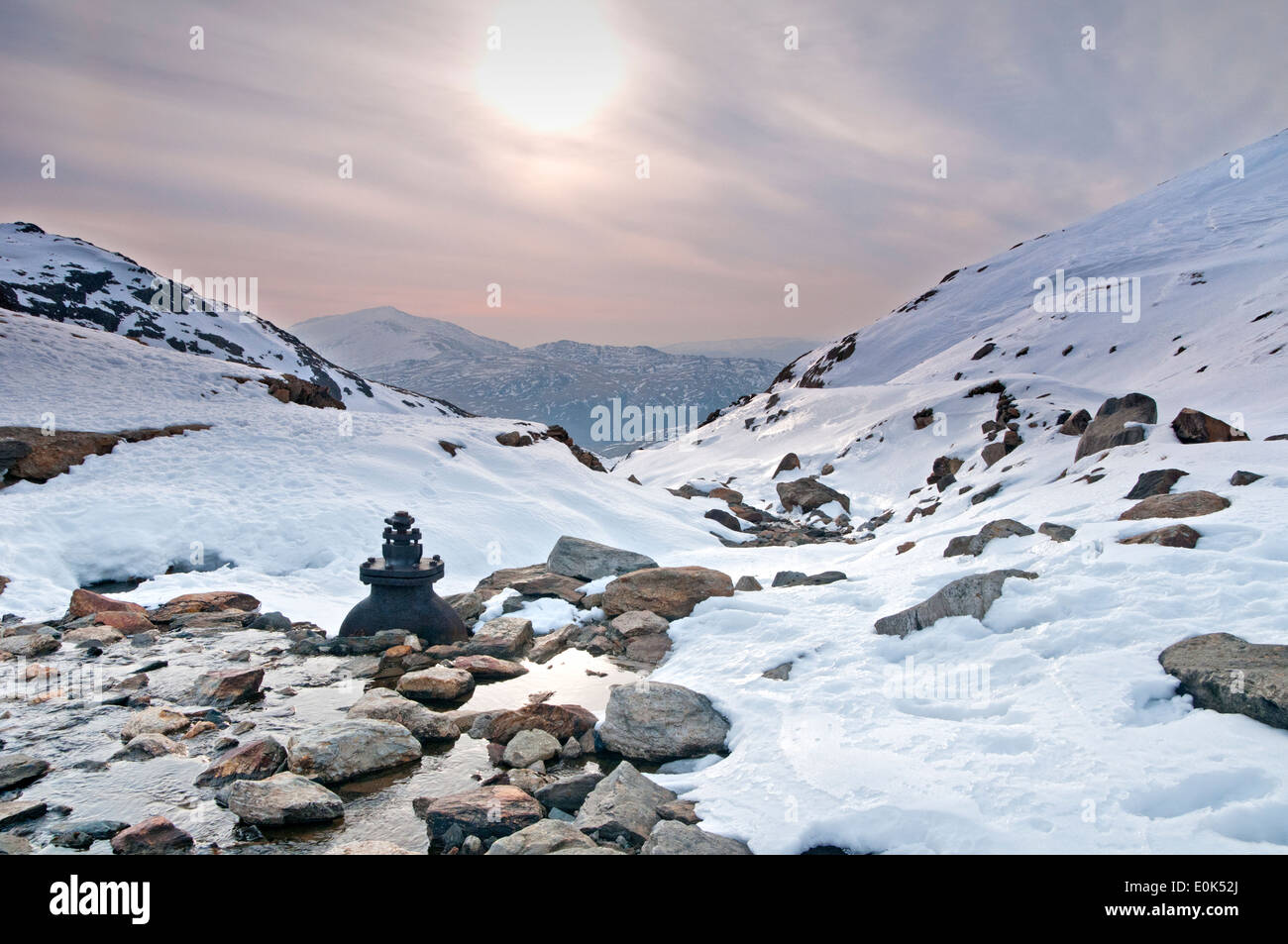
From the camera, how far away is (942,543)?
11.0 m

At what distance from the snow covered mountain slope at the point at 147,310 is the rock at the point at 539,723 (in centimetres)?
8281

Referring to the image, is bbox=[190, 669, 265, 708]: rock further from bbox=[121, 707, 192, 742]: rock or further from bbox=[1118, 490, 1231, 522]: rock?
Answer: bbox=[1118, 490, 1231, 522]: rock

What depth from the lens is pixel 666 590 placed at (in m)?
10.3

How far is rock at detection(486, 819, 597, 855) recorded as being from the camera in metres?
4.28

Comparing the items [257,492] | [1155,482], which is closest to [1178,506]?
[1155,482]

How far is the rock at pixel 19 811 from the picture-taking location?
4711 mm

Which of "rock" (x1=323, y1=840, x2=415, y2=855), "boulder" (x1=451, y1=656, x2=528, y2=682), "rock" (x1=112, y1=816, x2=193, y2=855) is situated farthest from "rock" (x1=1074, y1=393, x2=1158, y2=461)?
"rock" (x1=112, y1=816, x2=193, y2=855)

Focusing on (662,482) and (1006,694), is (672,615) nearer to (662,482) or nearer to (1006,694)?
(1006,694)

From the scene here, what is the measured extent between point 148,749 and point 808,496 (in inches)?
935

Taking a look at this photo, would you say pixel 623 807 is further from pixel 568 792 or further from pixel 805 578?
pixel 805 578

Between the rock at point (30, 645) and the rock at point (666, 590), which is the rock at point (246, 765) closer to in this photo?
the rock at point (30, 645)

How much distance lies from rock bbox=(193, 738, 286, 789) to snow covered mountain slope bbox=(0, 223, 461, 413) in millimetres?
82691

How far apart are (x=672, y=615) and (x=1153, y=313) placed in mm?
44222
